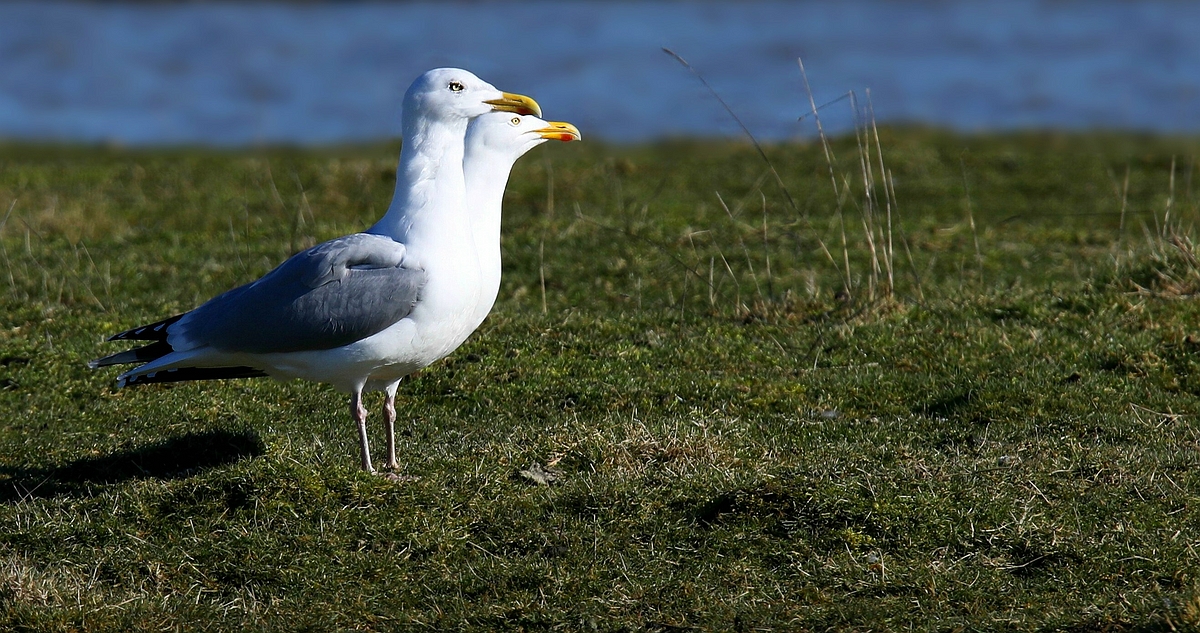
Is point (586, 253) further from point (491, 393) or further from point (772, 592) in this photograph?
point (772, 592)

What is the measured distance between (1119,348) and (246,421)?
18.4 feet

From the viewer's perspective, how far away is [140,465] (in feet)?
23.3

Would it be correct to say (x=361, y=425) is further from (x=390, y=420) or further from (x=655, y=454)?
(x=655, y=454)

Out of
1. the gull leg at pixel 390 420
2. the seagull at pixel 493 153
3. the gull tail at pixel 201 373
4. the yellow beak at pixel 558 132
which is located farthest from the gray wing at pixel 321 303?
the yellow beak at pixel 558 132

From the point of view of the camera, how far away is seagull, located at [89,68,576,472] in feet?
20.9

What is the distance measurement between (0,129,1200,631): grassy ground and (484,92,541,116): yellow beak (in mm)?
1760

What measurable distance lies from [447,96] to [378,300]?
3.72 feet

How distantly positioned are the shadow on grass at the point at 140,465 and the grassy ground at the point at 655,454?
0.02m

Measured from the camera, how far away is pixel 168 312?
10.1 m

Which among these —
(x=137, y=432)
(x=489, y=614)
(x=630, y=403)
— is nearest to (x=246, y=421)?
(x=137, y=432)

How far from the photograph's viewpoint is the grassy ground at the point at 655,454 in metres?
5.79

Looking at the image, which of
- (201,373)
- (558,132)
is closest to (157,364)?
(201,373)

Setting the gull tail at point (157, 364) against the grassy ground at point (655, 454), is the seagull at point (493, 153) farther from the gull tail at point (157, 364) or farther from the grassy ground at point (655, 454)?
the gull tail at point (157, 364)

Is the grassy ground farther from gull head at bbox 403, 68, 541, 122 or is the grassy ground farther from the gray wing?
gull head at bbox 403, 68, 541, 122
